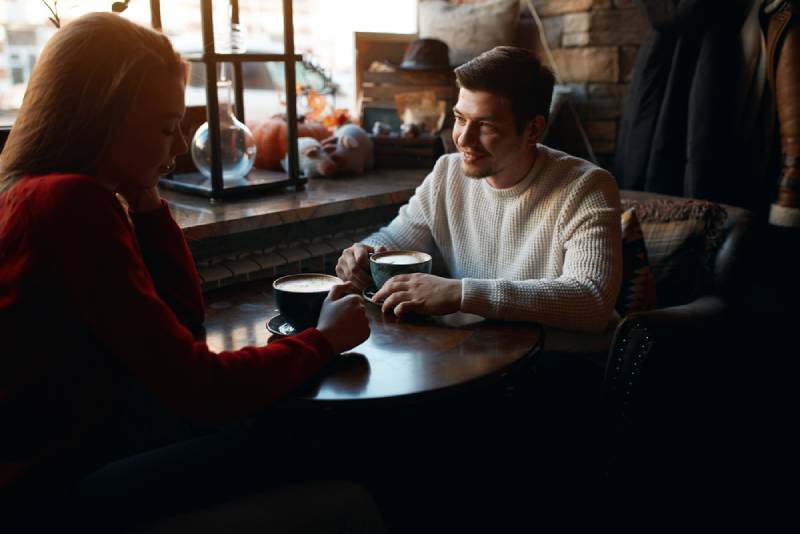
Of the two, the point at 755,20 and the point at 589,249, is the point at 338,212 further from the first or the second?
the point at 755,20

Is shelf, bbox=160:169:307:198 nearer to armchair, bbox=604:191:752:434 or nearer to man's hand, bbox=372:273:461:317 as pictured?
man's hand, bbox=372:273:461:317

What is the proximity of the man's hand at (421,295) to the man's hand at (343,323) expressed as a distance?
0.61 ft

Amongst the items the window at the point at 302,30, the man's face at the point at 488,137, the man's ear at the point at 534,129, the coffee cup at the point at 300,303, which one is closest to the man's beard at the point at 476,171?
the man's face at the point at 488,137

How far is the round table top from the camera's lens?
1119 millimetres

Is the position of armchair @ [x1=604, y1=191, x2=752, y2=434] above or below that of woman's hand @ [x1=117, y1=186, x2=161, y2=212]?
below

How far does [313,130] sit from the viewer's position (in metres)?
Result: 2.97

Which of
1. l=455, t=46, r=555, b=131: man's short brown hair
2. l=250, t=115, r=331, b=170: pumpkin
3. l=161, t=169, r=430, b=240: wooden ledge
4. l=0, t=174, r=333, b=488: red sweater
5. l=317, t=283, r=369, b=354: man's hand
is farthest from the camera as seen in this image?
l=250, t=115, r=331, b=170: pumpkin

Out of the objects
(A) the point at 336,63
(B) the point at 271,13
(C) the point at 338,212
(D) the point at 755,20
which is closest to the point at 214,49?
(C) the point at 338,212

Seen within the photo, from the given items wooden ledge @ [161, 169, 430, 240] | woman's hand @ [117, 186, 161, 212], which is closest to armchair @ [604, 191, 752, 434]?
woman's hand @ [117, 186, 161, 212]

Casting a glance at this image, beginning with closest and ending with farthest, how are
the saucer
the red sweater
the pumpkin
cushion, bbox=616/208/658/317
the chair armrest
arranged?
the red sweater < the saucer < the chair armrest < cushion, bbox=616/208/658/317 < the pumpkin

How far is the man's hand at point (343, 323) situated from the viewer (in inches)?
45.9

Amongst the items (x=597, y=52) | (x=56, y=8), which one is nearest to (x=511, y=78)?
(x=56, y=8)

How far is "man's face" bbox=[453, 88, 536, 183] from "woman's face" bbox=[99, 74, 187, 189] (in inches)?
29.8

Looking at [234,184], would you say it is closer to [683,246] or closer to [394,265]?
[394,265]
